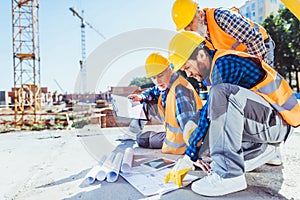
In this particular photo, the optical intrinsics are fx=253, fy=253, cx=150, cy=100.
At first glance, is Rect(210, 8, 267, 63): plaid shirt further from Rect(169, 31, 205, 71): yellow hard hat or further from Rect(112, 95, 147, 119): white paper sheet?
Rect(112, 95, 147, 119): white paper sheet

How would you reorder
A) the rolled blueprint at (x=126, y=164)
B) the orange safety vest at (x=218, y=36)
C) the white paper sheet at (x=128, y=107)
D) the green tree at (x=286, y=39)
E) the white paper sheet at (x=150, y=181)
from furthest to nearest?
the green tree at (x=286, y=39) → the white paper sheet at (x=128, y=107) → the orange safety vest at (x=218, y=36) → the rolled blueprint at (x=126, y=164) → the white paper sheet at (x=150, y=181)

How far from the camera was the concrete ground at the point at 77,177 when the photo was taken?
3.64ft

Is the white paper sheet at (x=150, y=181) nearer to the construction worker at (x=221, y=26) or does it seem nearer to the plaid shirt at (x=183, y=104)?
the plaid shirt at (x=183, y=104)

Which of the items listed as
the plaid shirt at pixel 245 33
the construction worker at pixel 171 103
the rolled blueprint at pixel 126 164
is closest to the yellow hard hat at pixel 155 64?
the construction worker at pixel 171 103

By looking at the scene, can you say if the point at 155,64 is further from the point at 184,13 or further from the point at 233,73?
the point at 233,73

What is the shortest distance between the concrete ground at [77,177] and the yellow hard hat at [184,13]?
0.86m

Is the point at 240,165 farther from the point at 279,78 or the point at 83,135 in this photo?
the point at 83,135

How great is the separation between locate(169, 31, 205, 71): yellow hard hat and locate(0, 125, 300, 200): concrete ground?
0.60 m

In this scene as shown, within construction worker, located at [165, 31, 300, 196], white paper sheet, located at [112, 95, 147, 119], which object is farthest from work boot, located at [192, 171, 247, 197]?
white paper sheet, located at [112, 95, 147, 119]

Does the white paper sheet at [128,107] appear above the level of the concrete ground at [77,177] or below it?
above

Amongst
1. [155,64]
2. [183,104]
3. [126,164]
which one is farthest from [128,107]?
[126,164]

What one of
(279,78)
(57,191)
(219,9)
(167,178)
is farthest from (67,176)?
(219,9)

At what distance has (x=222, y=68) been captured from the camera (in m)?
1.06

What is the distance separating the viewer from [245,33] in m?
1.43
